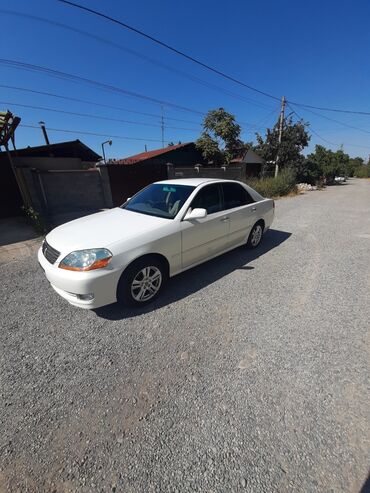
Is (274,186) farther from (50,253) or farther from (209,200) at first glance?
(50,253)

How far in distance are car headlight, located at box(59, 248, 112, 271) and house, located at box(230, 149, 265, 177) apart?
65.9ft

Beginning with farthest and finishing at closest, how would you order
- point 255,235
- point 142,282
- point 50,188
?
point 50,188, point 255,235, point 142,282

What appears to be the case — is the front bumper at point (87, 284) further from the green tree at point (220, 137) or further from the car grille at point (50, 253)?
the green tree at point (220, 137)

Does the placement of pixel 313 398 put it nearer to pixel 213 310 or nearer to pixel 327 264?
pixel 213 310

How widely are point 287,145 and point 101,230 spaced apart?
22.5 meters

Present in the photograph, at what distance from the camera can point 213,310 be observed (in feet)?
9.33

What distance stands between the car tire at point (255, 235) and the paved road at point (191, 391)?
1464 mm

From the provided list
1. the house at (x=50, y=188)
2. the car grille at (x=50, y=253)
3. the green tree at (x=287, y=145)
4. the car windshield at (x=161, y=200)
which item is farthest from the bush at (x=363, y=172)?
the car grille at (x=50, y=253)

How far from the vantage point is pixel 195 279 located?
140 inches

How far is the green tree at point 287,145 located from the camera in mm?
20594

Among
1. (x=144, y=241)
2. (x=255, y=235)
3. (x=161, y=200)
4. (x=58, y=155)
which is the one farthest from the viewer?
(x=58, y=155)

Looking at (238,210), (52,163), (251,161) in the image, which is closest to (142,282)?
(238,210)

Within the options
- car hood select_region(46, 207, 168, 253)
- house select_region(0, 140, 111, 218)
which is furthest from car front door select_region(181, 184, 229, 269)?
house select_region(0, 140, 111, 218)

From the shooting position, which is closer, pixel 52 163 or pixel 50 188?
pixel 50 188
